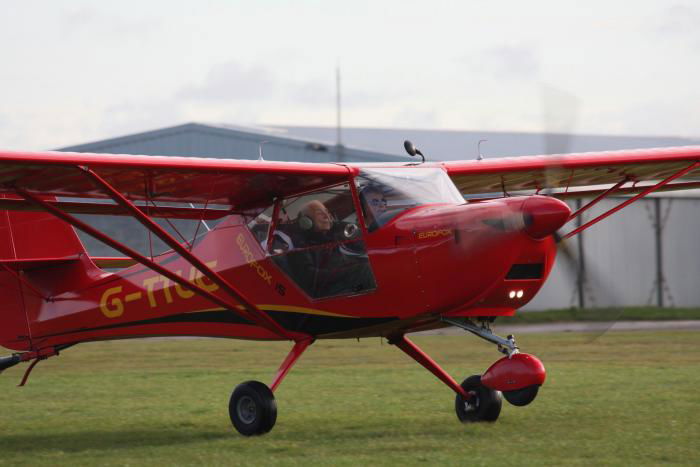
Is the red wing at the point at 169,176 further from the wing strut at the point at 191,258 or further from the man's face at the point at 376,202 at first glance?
the man's face at the point at 376,202

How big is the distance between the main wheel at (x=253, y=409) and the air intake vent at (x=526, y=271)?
2520 mm

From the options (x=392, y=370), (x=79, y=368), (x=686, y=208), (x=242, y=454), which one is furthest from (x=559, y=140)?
(x=686, y=208)

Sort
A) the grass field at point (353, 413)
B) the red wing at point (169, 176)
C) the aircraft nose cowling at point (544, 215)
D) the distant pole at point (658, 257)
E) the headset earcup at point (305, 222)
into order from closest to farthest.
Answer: the aircraft nose cowling at point (544, 215), the grass field at point (353, 413), the red wing at point (169, 176), the headset earcup at point (305, 222), the distant pole at point (658, 257)

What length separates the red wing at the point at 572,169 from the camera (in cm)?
1082

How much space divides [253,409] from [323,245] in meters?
1.64

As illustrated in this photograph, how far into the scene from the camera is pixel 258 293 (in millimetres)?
10008

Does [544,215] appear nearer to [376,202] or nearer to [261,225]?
[376,202]

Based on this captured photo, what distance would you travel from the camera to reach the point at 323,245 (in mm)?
9469

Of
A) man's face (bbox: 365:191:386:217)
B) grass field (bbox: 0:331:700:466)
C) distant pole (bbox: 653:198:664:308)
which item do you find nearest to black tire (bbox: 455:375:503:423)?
grass field (bbox: 0:331:700:466)

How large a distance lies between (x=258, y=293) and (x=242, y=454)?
2060 mm

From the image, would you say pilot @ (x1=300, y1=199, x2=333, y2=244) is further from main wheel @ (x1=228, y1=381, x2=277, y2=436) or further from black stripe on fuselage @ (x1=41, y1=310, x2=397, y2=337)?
main wheel @ (x1=228, y1=381, x2=277, y2=436)

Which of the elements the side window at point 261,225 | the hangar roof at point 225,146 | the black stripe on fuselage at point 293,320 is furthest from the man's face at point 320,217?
the hangar roof at point 225,146

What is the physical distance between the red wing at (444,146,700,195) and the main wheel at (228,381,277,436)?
2.93 metres

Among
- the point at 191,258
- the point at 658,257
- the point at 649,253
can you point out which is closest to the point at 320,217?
the point at 191,258
